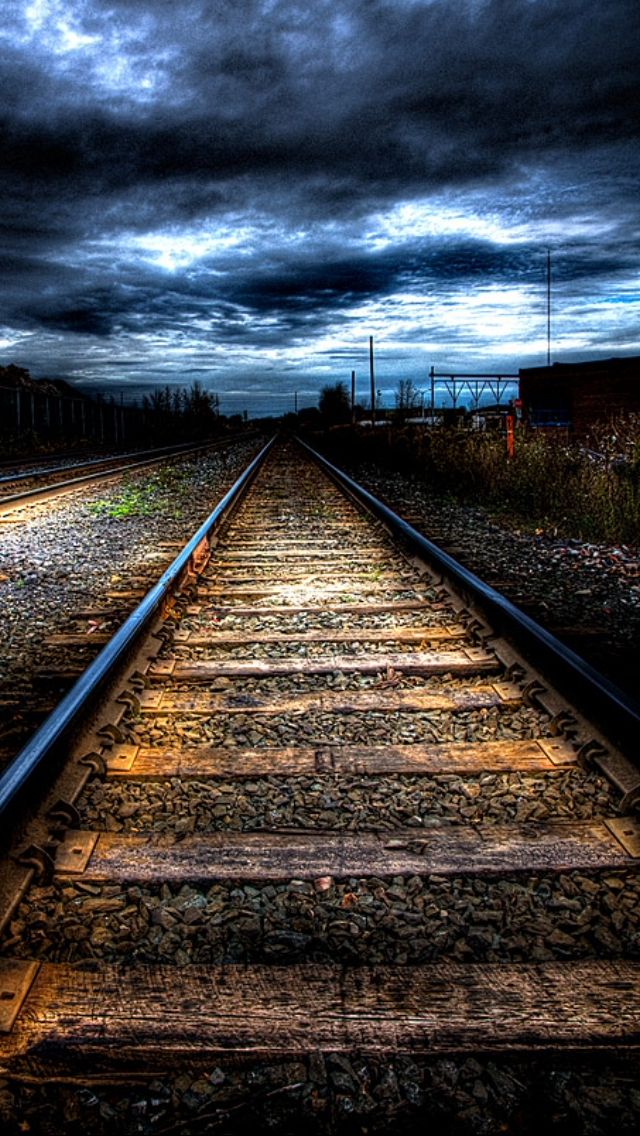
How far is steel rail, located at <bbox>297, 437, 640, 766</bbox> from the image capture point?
2.71m

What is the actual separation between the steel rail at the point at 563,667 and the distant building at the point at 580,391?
28.6 metres

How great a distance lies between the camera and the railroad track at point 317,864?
5.12 feet

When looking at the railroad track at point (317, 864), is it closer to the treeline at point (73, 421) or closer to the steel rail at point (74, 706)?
the steel rail at point (74, 706)

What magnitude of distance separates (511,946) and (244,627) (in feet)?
9.97

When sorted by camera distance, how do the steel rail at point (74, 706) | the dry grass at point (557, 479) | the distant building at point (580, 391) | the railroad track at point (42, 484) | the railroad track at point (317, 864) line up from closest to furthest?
the railroad track at point (317, 864) → the steel rail at point (74, 706) → the dry grass at point (557, 479) → the railroad track at point (42, 484) → the distant building at point (580, 391)

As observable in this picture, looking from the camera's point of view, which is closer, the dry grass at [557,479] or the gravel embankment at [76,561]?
the gravel embankment at [76,561]

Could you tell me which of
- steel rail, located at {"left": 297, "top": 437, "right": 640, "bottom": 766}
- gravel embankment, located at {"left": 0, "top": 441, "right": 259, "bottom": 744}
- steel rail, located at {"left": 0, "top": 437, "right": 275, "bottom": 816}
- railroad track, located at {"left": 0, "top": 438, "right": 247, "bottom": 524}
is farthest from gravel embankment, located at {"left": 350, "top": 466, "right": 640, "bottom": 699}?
railroad track, located at {"left": 0, "top": 438, "right": 247, "bottom": 524}

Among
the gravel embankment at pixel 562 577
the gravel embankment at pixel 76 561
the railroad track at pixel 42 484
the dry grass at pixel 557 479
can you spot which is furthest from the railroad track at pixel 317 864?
the railroad track at pixel 42 484

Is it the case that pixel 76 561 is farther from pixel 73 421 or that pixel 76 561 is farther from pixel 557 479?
pixel 73 421

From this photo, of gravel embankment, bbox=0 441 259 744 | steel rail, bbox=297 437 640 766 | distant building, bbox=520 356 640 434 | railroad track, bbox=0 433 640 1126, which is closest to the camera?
railroad track, bbox=0 433 640 1126

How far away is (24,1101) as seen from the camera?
141 centimetres

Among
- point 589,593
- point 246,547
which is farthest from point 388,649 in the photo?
point 246,547

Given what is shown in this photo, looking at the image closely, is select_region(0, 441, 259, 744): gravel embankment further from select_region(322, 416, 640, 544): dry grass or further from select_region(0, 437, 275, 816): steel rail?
select_region(322, 416, 640, 544): dry grass

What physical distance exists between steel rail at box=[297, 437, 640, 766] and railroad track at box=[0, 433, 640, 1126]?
2cm
